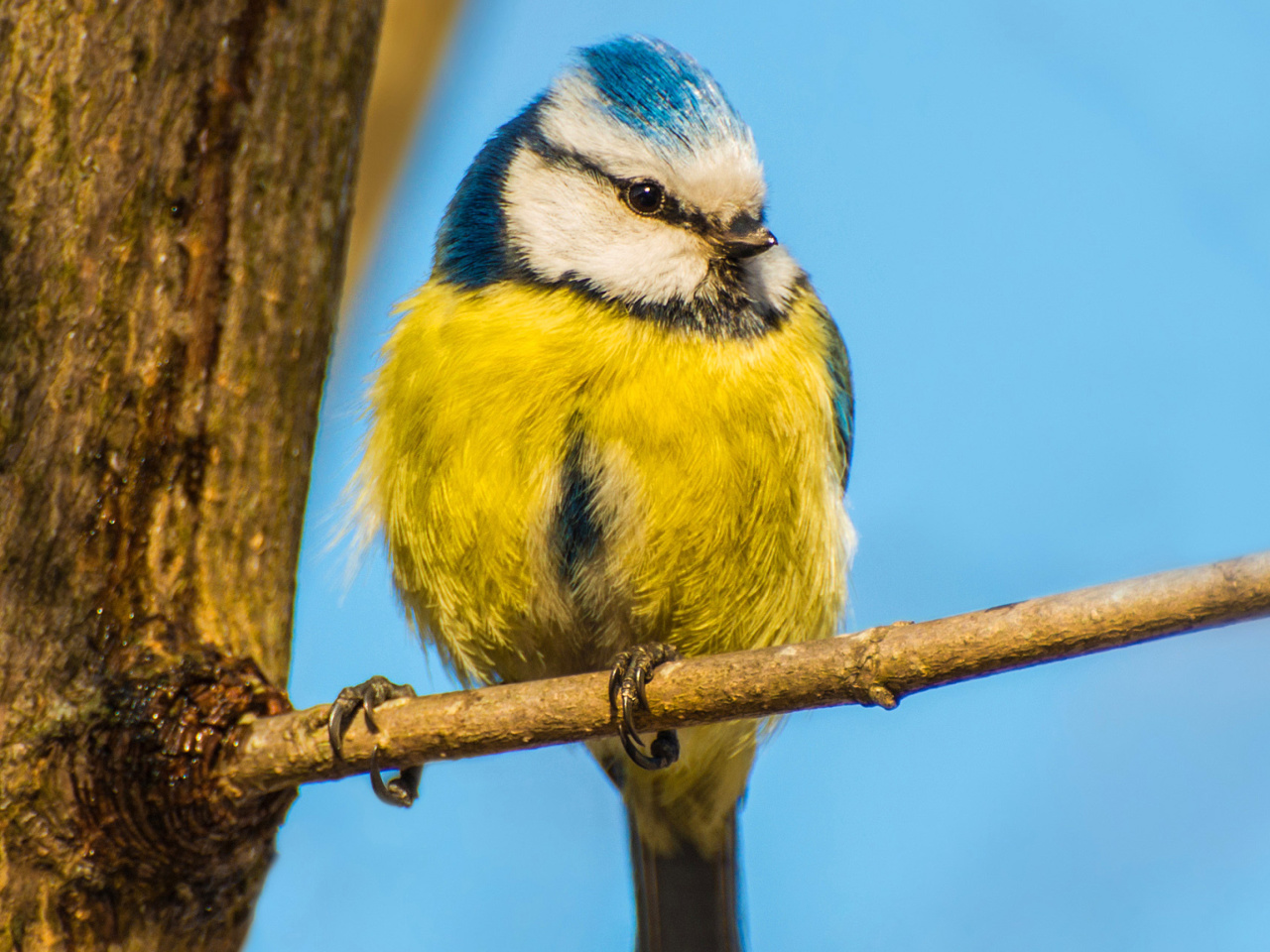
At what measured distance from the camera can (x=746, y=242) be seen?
2.48 meters

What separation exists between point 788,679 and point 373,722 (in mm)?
637

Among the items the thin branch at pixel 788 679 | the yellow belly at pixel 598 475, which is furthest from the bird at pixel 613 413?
the thin branch at pixel 788 679

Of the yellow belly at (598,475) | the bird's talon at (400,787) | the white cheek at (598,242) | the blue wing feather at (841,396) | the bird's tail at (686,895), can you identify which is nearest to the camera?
the bird's talon at (400,787)

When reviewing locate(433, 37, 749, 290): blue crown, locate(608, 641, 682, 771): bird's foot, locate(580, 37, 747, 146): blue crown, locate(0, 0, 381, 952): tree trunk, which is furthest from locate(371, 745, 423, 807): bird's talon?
locate(580, 37, 747, 146): blue crown

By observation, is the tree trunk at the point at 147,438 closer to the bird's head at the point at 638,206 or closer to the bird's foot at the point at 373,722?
the bird's foot at the point at 373,722

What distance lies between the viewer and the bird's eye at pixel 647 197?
2.54 m

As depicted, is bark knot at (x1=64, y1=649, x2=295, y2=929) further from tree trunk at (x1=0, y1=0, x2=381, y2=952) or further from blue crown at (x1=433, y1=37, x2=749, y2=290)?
blue crown at (x1=433, y1=37, x2=749, y2=290)

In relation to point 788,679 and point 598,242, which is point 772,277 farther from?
point 788,679

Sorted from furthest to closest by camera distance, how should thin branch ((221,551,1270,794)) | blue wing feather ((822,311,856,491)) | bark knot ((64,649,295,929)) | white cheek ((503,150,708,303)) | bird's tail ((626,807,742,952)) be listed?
bird's tail ((626,807,742,952))
blue wing feather ((822,311,856,491))
white cheek ((503,150,708,303))
bark knot ((64,649,295,929))
thin branch ((221,551,1270,794))

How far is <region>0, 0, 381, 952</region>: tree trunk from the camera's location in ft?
6.03

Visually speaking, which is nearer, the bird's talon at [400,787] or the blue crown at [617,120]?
the bird's talon at [400,787]

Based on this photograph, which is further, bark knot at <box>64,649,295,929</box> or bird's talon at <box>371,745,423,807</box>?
bird's talon at <box>371,745,423,807</box>

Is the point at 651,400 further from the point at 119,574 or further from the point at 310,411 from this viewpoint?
the point at 119,574

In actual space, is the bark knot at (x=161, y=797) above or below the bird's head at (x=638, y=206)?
below
